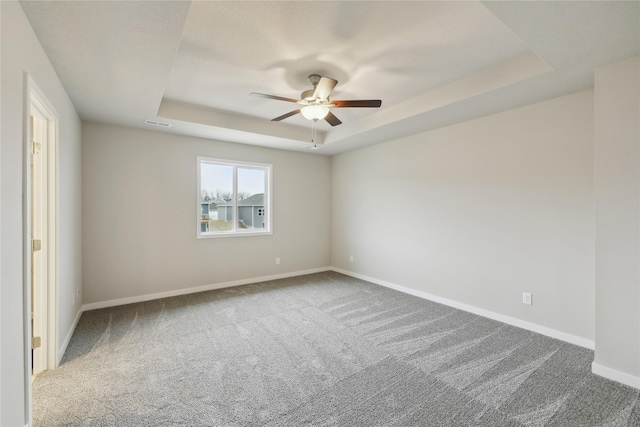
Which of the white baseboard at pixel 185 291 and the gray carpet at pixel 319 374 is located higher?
the white baseboard at pixel 185 291

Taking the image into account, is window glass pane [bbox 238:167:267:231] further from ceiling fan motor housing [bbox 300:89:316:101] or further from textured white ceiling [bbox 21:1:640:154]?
ceiling fan motor housing [bbox 300:89:316:101]

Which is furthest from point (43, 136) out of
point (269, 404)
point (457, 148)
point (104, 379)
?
point (457, 148)

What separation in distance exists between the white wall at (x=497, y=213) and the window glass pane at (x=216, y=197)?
248cm

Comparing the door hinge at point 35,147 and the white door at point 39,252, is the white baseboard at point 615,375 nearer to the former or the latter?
the white door at point 39,252

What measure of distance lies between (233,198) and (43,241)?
2799mm

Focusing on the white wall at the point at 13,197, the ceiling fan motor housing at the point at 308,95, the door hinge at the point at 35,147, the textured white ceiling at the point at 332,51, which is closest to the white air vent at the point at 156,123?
the textured white ceiling at the point at 332,51

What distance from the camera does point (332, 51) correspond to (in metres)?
2.42

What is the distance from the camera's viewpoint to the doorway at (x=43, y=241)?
7.47 ft

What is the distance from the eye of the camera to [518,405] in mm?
1953

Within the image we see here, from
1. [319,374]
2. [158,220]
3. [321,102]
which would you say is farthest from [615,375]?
[158,220]

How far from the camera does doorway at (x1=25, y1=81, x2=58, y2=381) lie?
228 cm

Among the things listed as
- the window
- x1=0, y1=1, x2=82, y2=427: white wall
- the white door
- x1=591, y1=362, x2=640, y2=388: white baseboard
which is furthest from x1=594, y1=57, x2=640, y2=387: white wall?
the white door

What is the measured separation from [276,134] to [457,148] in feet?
8.65

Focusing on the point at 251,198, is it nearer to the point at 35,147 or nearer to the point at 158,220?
the point at 158,220
